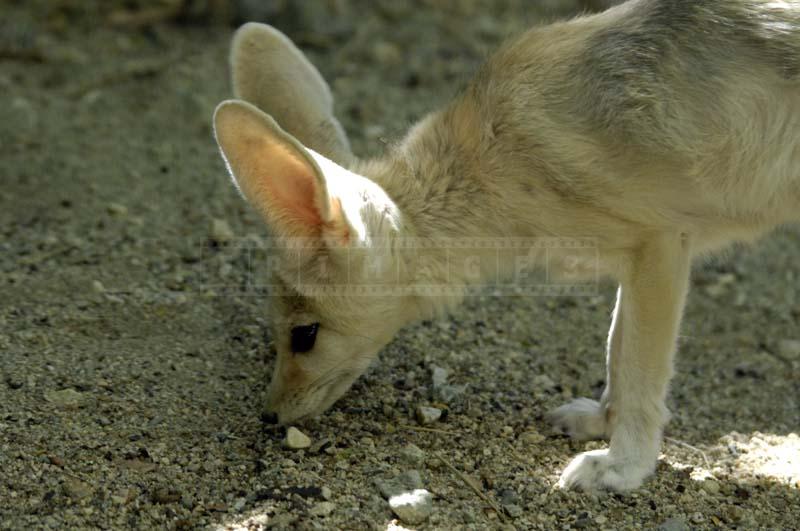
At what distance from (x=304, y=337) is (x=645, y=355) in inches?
59.4

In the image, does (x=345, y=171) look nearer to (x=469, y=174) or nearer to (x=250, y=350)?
(x=469, y=174)

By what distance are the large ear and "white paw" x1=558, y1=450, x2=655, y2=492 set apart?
1813 mm

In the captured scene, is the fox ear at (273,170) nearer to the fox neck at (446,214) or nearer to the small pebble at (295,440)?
the fox neck at (446,214)

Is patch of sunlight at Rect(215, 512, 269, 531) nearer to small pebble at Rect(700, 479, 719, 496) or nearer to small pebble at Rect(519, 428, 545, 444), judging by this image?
small pebble at Rect(519, 428, 545, 444)

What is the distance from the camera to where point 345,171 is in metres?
4.47

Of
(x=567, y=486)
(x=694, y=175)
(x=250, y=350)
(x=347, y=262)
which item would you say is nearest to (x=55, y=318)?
(x=250, y=350)

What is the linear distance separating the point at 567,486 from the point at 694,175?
4.68 feet

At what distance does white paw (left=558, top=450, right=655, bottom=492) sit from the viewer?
4453 millimetres

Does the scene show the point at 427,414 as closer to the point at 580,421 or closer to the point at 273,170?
the point at 580,421

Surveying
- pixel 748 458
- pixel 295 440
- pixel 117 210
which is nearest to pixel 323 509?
pixel 295 440

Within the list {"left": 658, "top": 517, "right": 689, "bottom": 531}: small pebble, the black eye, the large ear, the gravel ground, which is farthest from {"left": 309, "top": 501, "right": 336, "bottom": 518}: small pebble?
the large ear

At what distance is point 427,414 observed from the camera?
4.84 meters

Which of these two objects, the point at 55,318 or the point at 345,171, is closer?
the point at 345,171

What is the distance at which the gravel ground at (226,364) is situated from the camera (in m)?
4.19
